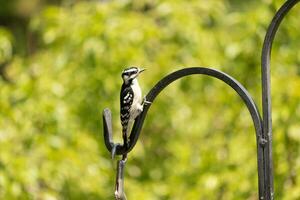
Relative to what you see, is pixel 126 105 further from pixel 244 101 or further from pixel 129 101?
pixel 244 101

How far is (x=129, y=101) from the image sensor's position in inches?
82.8

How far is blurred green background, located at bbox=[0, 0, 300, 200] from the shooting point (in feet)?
11.0

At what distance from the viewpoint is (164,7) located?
4184 millimetres

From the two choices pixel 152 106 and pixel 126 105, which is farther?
pixel 152 106

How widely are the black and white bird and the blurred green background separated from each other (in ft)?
3.77

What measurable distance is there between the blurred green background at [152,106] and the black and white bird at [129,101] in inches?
45.3

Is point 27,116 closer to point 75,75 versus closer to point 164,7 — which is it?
point 75,75

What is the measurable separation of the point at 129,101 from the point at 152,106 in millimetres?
2055

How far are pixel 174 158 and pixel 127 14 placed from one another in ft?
3.13

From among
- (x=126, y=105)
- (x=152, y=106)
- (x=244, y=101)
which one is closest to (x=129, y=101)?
(x=126, y=105)

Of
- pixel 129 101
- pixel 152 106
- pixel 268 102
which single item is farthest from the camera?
pixel 152 106

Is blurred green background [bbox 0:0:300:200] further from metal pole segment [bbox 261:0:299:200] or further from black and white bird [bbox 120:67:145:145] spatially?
metal pole segment [bbox 261:0:299:200]

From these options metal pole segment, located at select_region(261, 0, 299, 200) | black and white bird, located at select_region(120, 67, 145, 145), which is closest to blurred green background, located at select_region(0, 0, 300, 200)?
black and white bird, located at select_region(120, 67, 145, 145)

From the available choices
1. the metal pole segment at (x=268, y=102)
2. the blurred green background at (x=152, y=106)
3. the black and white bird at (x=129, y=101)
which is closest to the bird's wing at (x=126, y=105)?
the black and white bird at (x=129, y=101)
